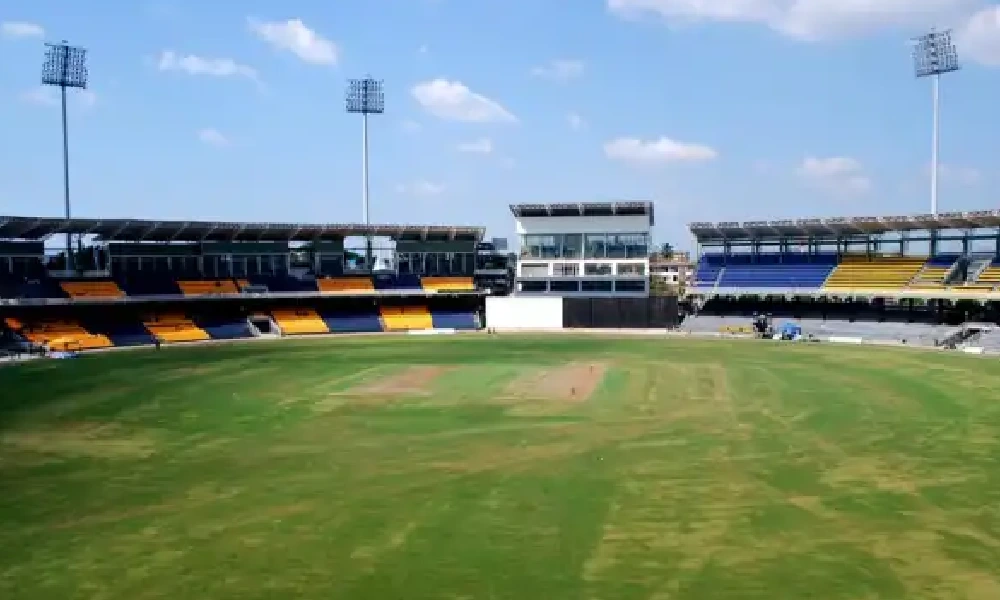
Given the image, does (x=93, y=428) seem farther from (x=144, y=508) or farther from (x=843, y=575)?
(x=843, y=575)

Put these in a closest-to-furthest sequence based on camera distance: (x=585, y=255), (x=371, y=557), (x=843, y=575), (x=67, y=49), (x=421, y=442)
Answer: (x=843, y=575) < (x=371, y=557) < (x=421, y=442) < (x=67, y=49) < (x=585, y=255)

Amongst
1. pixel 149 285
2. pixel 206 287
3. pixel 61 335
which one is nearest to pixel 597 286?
pixel 206 287

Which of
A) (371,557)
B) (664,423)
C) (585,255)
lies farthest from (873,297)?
(371,557)

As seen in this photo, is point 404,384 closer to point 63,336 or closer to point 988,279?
point 63,336

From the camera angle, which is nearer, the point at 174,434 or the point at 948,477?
the point at 948,477

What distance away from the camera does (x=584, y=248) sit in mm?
77500

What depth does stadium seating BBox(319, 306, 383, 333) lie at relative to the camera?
72.9m

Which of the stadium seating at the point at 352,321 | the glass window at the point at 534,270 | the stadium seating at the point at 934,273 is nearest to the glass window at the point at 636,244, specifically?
the glass window at the point at 534,270

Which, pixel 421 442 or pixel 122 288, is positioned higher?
pixel 122 288

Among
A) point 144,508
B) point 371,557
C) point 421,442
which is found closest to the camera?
point 371,557

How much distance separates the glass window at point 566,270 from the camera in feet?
253

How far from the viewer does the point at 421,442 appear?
82.2 feet

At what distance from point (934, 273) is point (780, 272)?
1309 cm

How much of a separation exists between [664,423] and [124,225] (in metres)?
51.3
